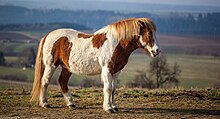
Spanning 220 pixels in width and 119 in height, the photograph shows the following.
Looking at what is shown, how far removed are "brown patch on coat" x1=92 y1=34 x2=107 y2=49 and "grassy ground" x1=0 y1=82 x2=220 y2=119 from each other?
1.76m

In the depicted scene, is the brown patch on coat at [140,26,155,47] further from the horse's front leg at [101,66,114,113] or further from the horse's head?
the horse's front leg at [101,66,114,113]

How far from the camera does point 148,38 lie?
32.6 ft

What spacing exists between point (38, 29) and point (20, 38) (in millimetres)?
4523

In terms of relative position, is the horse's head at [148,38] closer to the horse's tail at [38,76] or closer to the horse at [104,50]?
the horse at [104,50]

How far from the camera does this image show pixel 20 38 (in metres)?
73.2

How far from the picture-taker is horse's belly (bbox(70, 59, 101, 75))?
10.3m

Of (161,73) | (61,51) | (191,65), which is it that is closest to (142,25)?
(61,51)

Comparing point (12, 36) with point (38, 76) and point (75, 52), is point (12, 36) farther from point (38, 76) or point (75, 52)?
point (75, 52)

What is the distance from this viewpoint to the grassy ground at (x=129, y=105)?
980 centimetres

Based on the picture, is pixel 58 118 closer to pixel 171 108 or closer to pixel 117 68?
pixel 117 68

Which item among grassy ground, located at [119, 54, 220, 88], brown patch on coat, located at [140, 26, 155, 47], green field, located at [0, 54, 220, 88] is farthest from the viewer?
grassy ground, located at [119, 54, 220, 88]

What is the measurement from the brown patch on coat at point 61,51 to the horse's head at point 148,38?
2.13 metres

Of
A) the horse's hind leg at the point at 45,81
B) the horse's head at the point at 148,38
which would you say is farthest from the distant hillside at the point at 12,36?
the horse's head at the point at 148,38

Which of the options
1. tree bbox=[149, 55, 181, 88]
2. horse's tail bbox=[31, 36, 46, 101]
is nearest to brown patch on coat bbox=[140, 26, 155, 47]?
horse's tail bbox=[31, 36, 46, 101]
